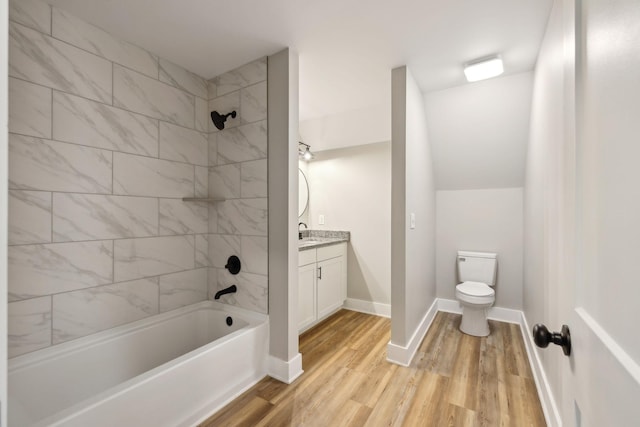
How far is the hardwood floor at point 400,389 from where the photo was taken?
160 centimetres

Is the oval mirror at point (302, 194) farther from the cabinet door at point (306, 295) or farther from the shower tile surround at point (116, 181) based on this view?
the shower tile surround at point (116, 181)

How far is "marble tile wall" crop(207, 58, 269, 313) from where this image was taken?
6.84 ft

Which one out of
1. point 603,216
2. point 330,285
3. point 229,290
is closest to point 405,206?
point 330,285

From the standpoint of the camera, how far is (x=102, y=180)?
5.74 ft

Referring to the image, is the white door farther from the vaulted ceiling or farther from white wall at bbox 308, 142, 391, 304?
white wall at bbox 308, 142, 391, 304

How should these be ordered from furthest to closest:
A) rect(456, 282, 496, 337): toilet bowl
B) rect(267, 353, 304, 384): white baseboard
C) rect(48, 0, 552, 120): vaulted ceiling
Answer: rect(456, 282, 496, 337): toilet bowl → rect(267, 353, 304, 384): white baseboard → rect(48, 0, 552, 120): vaulted ceiling

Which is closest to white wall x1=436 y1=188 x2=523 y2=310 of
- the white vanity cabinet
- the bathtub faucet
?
the white vanity cabinet

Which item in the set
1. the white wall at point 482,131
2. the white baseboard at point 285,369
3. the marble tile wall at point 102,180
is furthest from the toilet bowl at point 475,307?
A: the marble tile wall at point 102,180

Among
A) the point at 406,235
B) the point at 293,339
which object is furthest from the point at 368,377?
the point at 406,235

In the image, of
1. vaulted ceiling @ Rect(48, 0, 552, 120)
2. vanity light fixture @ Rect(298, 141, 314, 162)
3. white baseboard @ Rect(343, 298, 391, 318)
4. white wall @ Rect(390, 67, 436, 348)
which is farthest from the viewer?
vanity light fixture @ Rect(298, 141, 314, 162)

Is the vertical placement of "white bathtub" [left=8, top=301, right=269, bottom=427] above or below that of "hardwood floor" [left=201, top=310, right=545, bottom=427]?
above

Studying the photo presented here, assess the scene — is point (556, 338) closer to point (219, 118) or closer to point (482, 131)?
point (219, 118)

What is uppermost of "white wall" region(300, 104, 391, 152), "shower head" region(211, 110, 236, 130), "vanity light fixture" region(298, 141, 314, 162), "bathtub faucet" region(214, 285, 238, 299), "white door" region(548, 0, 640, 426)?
"white wall" region(300, 104, 391, 152)

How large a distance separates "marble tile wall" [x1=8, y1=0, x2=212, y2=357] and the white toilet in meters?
2.03
